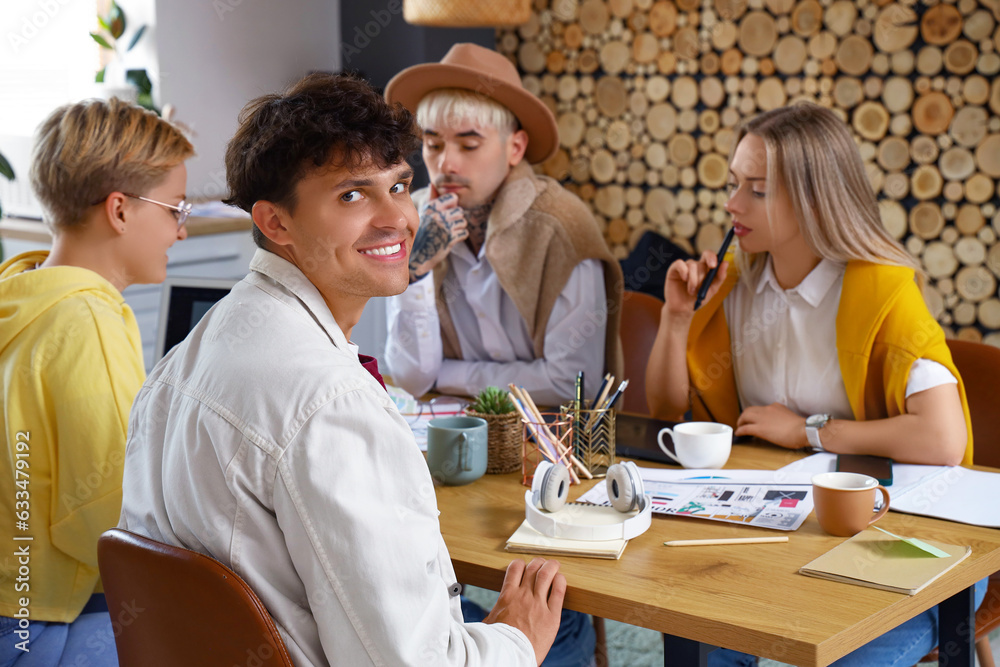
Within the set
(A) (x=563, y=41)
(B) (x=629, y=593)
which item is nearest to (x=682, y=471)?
(B) (x=629, y=593)

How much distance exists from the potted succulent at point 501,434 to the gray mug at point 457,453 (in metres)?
0.04

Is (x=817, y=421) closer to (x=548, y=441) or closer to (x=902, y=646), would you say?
(x=902, y=646)

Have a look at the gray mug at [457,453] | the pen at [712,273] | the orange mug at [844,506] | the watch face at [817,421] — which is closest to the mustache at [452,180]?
the pen at [712,273]

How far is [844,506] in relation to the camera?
130 centimetres

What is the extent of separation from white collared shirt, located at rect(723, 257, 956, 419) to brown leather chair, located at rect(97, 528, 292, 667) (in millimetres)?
1312

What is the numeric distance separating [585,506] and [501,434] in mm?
250

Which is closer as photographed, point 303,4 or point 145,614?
point 145,614

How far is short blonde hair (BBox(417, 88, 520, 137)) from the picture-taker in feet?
7.57

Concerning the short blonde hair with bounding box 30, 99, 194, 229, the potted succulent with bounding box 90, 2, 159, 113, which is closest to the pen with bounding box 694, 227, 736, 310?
the short blonde hair with bounding box 30, 99, 194, 229

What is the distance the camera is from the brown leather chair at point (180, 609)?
0.89 meters

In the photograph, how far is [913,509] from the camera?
55.9 inches

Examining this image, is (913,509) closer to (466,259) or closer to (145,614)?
(145,614)

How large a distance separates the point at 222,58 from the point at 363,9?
2.22 feet

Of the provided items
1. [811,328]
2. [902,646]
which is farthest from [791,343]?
[902,646]
